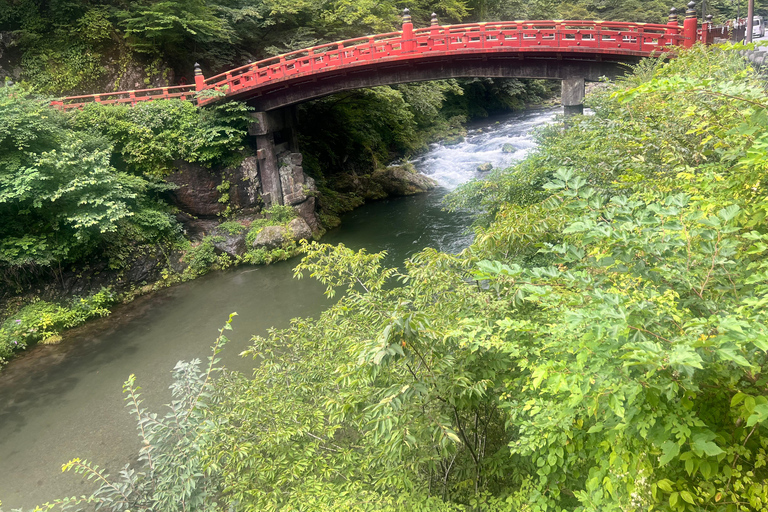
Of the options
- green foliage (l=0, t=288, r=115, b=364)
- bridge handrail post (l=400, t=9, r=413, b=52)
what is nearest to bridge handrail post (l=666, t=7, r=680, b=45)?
bridge handrail post (l=400, t=9, r=413, b=52)

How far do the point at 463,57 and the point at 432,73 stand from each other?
1.30 meters

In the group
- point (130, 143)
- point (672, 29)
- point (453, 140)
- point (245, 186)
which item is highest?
point (672, 29)

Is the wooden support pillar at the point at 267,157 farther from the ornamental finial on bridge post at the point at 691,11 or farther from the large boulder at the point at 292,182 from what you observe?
the ornamental finial on bridge post at the point at 691,11

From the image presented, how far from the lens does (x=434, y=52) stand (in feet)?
47.0

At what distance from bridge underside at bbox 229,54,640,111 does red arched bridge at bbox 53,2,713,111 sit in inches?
1.2

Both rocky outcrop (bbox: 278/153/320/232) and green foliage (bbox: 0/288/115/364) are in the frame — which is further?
rocky outcrop (bbox: 278/153/320/232)

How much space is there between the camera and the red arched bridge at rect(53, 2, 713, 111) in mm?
12641

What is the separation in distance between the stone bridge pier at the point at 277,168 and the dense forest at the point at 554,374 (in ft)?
40.7

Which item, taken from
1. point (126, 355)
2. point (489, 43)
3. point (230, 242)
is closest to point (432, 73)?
point (489, 43)

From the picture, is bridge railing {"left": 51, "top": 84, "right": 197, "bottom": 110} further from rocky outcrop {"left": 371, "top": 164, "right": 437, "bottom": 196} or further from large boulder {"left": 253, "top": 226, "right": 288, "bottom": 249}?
rocky outcrop {"left": 371, "top": 164, "right": 437, "bottom": 196}

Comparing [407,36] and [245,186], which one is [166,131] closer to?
[245,186]

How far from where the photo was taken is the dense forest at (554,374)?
2236 mm

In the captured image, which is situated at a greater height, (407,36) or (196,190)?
(407,36)

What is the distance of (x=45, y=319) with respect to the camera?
11688mm
